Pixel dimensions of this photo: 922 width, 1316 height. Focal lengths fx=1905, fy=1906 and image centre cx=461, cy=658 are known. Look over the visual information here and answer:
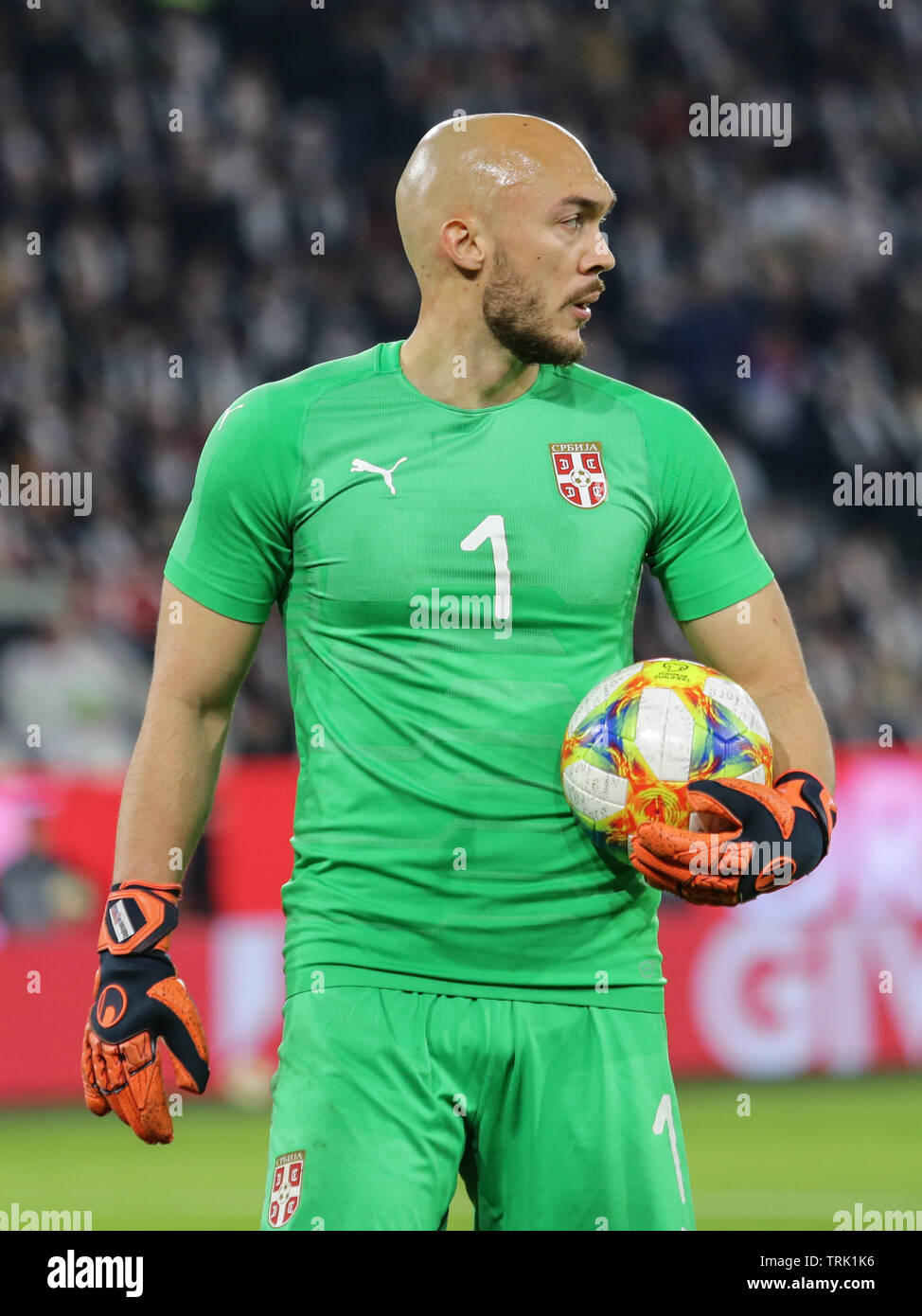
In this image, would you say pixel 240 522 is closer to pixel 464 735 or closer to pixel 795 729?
pixel 464 735

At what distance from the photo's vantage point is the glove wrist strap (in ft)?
10.3

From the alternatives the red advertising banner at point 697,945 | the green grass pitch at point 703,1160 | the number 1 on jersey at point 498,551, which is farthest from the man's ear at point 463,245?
the red advertising banner at point 697,945

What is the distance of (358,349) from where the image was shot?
11969 millimetres

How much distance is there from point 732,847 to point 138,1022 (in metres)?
1.00

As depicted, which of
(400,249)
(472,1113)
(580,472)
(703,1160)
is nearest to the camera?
(472,1113)

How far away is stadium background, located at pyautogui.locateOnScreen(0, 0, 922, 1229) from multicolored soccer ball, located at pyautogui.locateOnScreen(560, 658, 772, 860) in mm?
3325

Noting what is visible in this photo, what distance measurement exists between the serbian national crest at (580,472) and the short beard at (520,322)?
17 cm

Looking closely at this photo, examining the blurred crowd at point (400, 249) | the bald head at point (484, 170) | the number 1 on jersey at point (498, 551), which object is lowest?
the number 1 on jersey at point (498, 551)

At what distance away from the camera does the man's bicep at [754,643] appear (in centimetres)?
335

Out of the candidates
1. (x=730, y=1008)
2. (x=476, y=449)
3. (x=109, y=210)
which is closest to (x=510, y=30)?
(x=109, y=210)

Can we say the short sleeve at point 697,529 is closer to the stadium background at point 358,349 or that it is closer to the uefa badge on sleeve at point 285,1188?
the uefa badge on sleeve at point 285,1188

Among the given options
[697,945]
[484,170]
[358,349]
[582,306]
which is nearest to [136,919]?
[582,306]

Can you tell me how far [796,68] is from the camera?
14148 mm

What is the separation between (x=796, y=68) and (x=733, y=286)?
2.42 metres
